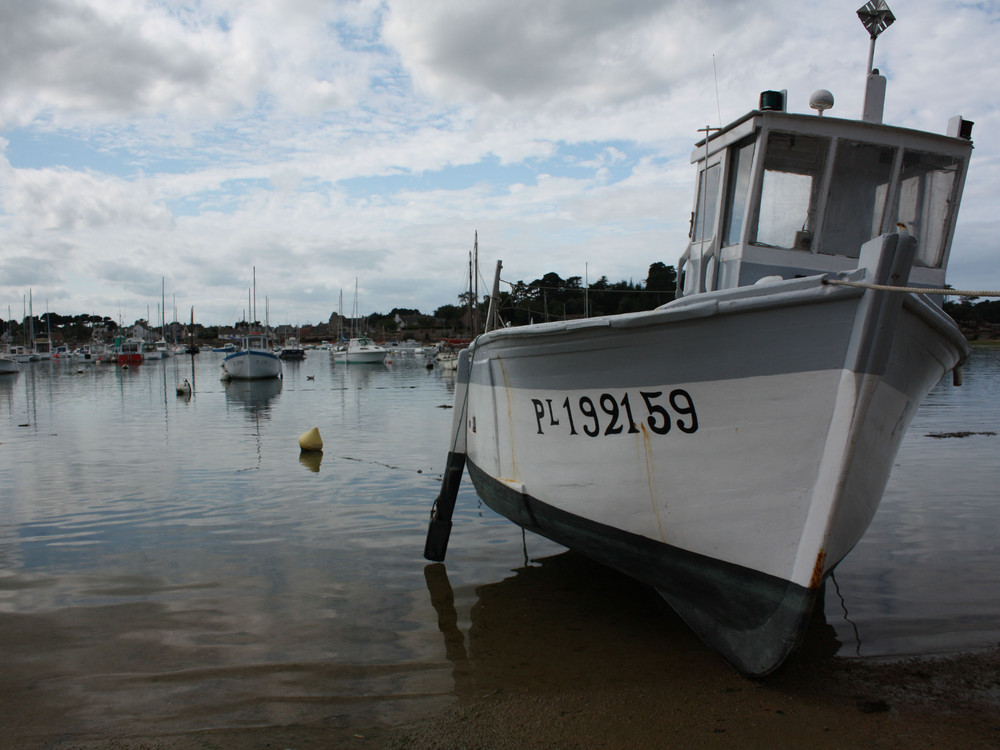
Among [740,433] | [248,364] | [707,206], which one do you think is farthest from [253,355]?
[740,433]

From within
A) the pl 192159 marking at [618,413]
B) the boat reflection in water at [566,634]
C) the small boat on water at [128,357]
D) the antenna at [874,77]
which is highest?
the antenna at [874,77]

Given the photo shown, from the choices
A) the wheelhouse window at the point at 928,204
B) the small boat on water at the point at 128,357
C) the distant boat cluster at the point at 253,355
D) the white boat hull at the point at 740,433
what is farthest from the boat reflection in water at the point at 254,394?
the small boat on water at the point at 128,357

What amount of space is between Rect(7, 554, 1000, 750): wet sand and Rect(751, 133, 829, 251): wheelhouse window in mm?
2931

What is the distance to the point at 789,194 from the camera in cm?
533

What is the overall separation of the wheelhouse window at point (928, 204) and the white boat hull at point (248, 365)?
35.9 m

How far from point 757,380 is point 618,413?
1.02m

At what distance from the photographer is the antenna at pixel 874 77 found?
5332 mm

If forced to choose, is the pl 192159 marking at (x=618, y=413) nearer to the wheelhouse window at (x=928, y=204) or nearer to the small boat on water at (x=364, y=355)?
the wheelhouse window at (x=928, y=204)

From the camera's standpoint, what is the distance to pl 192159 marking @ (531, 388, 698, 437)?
4254 millimetres

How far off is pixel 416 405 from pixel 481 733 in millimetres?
20567

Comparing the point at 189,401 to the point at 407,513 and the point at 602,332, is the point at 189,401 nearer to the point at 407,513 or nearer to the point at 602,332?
the point at 407,513

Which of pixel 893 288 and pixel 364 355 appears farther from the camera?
pixel 364 355

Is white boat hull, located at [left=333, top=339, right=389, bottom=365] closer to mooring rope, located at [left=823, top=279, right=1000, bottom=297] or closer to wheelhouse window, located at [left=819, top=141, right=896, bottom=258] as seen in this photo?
wheelhouse window, located at [left=819, top=141, right=896, bottom=258]

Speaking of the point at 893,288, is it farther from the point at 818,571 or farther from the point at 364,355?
the point at 364,355
